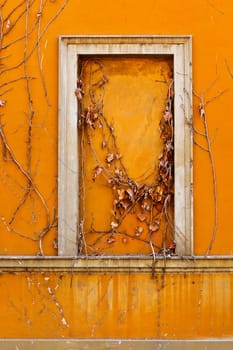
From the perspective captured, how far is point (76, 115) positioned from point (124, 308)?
190cm

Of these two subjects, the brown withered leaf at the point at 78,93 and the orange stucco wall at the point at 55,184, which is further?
the brown withered leaf at the point at 78,93

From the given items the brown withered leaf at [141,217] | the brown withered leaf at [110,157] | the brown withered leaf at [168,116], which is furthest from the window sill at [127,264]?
the brown withered leaf at [168,116]

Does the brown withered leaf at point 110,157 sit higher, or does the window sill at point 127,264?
the brown withered leaf at point 110,157

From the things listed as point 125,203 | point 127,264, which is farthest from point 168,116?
point 127,264

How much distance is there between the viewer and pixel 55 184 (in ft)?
31.3

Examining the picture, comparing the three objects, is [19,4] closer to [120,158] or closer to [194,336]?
[120,158]

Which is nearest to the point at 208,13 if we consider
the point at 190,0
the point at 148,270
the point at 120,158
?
the point at 190,0

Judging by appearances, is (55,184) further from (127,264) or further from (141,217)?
(127,264)

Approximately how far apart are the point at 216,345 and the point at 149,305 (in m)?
0.73

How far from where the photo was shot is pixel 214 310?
30.8 feet

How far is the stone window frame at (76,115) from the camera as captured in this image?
9.48 meters

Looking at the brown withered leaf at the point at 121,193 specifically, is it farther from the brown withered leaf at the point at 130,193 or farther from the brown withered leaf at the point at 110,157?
the brown withered leaf at the point at 110,157

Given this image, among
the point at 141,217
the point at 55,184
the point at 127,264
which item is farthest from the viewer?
the point at 141,217

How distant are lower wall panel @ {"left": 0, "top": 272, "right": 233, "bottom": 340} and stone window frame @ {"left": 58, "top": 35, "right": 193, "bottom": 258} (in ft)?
1.07
